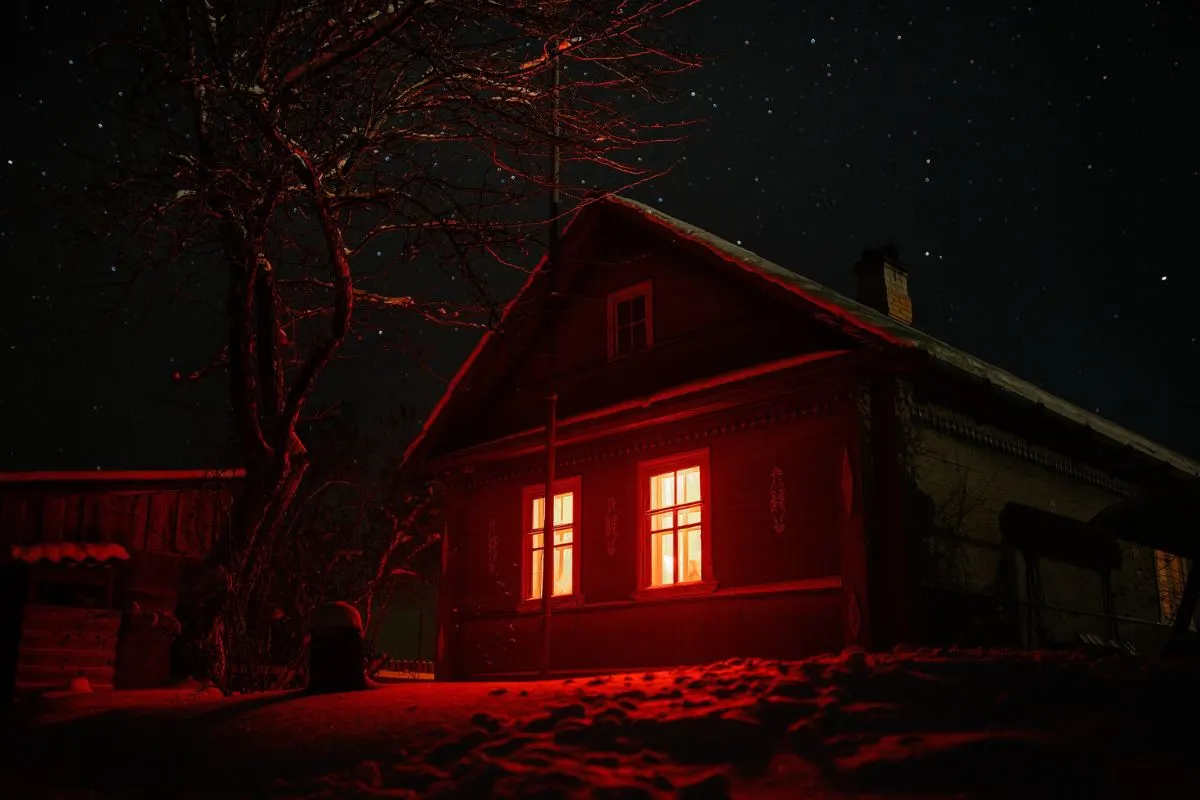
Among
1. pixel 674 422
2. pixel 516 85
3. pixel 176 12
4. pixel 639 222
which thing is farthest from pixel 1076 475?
pixel 176 12

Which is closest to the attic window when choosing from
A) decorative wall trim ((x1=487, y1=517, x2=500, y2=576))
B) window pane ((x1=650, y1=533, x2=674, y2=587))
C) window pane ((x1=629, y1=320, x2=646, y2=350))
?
window pane ((x1=629, y1=320, x2=646, y2=350))

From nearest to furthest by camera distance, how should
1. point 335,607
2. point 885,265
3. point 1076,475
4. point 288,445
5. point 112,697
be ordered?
point 335,607
point 288,445
point 112,697
point 1076,475
point 885,265

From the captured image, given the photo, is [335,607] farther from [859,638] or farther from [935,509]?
[935,509]

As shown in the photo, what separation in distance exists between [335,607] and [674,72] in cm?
612

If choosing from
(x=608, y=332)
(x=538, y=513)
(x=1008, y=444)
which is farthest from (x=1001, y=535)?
(x=538, y=513)

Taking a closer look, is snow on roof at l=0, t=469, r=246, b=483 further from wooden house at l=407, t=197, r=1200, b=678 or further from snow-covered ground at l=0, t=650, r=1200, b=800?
snow-covered ground at l=0, t=650, r=1200, b=800

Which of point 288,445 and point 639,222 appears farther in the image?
point 639,222

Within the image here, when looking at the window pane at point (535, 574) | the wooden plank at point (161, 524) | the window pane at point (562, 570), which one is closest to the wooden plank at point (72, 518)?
Result: the wooden plank at point (161, 524)

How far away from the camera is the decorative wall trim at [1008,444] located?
479 inches

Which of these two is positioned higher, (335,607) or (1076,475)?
(1076,475)

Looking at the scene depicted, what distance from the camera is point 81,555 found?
16.7 metres

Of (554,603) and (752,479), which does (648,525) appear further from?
(554,603)

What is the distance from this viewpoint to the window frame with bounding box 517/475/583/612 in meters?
14.4

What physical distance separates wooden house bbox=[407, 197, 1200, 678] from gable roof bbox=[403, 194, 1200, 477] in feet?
0.16
